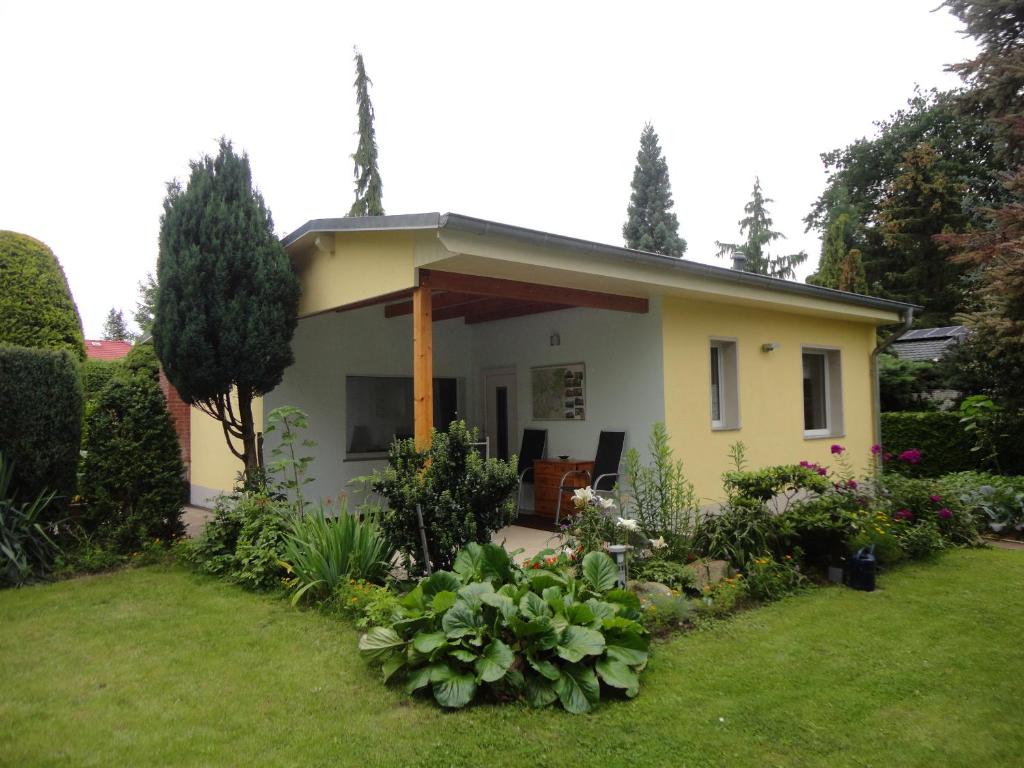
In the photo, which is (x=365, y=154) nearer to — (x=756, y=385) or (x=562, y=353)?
(x=562, y=353)

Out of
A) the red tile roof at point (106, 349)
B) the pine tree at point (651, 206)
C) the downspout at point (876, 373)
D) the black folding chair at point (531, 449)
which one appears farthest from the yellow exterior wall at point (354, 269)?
the pine tree at point (651, 206)

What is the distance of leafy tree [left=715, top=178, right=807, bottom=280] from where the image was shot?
123 feet

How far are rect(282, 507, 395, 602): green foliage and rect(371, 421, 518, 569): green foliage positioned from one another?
0.29m

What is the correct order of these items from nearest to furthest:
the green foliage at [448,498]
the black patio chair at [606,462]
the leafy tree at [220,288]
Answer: the green foliage at [448,498] < the leafy tree at [220,288] < the black patio chair at [606,462]

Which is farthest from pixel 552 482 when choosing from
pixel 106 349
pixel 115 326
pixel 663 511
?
pixel 115 326

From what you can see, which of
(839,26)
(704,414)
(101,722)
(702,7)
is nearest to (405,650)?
(101,722)

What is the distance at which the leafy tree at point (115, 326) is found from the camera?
3051 inches

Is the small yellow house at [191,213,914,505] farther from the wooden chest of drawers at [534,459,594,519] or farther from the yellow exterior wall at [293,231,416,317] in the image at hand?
the wooden chest of drawers at [534,459,594,519]

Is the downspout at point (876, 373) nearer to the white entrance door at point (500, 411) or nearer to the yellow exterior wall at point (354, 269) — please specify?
the white entrance door at point (500, 411)

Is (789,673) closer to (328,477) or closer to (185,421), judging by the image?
(328,477)

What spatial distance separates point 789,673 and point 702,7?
7.17 m

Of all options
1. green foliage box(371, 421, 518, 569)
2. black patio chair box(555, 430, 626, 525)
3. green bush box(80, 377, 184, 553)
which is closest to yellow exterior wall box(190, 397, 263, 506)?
green bush box(80, 377, 184, 553)

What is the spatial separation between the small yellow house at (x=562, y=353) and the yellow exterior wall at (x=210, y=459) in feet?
0.14

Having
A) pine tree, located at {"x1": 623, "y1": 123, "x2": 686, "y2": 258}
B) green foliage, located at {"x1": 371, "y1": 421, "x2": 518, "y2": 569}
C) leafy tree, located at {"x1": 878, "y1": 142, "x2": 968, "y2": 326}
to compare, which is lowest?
green foliage, located at {"x1": 371, "y1": 421, "x2": 518, "y2": 569}
